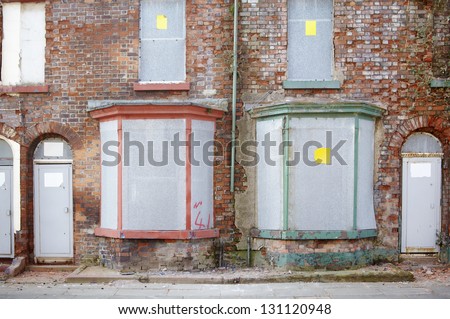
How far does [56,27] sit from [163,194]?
424 cm

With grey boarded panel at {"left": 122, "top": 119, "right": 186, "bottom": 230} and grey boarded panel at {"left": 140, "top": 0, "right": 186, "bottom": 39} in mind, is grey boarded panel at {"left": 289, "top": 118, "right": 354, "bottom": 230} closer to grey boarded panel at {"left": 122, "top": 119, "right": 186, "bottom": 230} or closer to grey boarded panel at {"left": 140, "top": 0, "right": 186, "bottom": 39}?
grey boarded panel at {"left": 122, "top": 119, "right": 186, "bottom": 230}

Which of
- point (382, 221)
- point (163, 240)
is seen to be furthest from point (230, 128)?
point (382, 221)

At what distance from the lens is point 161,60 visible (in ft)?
32.9

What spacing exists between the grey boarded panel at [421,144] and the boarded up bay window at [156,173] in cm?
434

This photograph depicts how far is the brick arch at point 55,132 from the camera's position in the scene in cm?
1002

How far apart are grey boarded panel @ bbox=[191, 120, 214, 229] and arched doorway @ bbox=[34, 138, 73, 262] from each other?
2.78 meters

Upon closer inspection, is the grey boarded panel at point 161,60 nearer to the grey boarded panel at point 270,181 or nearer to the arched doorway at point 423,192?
the grey boarded panel at point 270,181

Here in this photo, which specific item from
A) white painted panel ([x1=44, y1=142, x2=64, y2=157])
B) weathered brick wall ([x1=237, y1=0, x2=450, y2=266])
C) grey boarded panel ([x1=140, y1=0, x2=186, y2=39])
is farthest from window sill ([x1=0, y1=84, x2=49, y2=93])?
weathered brick wall ([x1=237, y1=0, x2=450, y2=266])

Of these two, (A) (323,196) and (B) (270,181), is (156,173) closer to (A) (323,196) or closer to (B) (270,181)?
(B) (270,181)

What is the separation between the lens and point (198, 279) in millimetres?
8867

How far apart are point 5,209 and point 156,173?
11.6 ft

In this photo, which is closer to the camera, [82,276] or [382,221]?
[82,276]

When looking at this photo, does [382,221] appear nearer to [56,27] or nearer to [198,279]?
[198,279]

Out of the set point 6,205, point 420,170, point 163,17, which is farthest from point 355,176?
point 6,205
